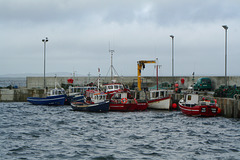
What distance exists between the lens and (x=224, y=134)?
977 inches

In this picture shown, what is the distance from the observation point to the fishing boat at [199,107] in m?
33.3

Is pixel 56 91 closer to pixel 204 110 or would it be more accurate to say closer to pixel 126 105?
pixel 126 105

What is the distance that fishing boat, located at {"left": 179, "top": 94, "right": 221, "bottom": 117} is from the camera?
33.3 metres

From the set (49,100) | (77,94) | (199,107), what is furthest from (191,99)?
(49,100)

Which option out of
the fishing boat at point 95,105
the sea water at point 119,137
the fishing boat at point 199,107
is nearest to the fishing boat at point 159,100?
the fishing boat at point 199,107

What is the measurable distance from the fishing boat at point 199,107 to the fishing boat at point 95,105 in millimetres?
8375

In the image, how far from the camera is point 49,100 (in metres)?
48.6

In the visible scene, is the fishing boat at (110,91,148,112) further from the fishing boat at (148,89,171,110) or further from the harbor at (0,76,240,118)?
the harbor at (0,76,240,118)

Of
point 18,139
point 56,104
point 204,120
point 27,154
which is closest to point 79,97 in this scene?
point 56,104

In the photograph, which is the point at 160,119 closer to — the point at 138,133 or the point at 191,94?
the point at 191,94

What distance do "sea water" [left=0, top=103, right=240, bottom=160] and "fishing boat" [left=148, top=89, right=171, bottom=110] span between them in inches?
206

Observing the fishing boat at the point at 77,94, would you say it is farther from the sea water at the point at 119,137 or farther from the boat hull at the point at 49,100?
the sea water at the point at 119,137

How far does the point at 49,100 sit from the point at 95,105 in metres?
12.5

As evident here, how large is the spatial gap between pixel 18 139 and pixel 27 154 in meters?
4.62
